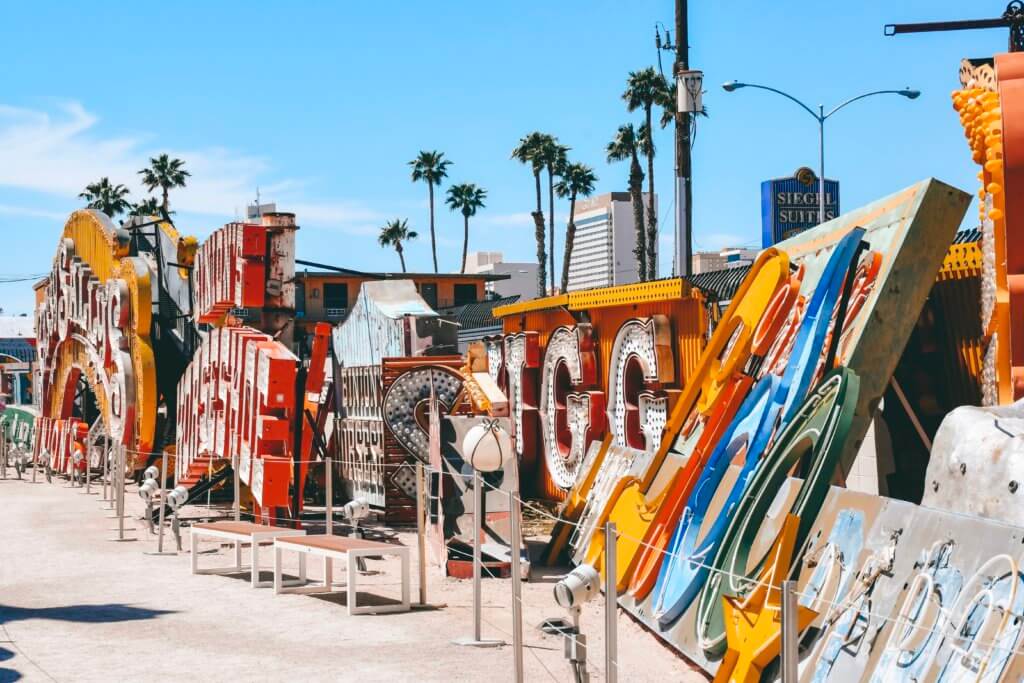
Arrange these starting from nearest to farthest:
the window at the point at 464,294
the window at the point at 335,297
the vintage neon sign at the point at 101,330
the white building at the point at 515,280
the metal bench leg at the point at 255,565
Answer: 1. the metal bench leg at the point at 255,565
2. the vintage neon sign at the point at 101,330
3. the window at the point at 335,297
4. the window at the point at 464,294
5. the white building at the point at 515,280

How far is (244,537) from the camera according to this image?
16.2 meters

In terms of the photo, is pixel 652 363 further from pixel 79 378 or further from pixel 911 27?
pixel 79 378

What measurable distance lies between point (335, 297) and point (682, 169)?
44.6 metres

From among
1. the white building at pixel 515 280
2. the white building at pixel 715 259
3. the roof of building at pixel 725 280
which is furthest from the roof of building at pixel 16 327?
the roof of building at pixel 725 280

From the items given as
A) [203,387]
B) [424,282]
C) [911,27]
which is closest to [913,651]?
[911,27]

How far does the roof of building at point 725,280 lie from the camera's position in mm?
16891

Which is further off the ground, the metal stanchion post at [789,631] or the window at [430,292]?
the window at [430,292]

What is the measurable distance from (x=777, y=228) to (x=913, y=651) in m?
41.8

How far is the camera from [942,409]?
13.4 meters

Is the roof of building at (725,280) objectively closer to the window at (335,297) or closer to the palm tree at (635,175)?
the palm tree at (635,175)

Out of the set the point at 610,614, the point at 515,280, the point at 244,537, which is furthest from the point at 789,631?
the point at 515,280

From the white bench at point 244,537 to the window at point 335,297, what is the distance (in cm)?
4830

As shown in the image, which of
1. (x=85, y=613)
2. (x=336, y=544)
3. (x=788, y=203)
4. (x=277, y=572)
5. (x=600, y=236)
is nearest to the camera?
(x=85, y=613)

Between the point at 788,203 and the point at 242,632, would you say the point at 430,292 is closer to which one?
the point at 788,203
